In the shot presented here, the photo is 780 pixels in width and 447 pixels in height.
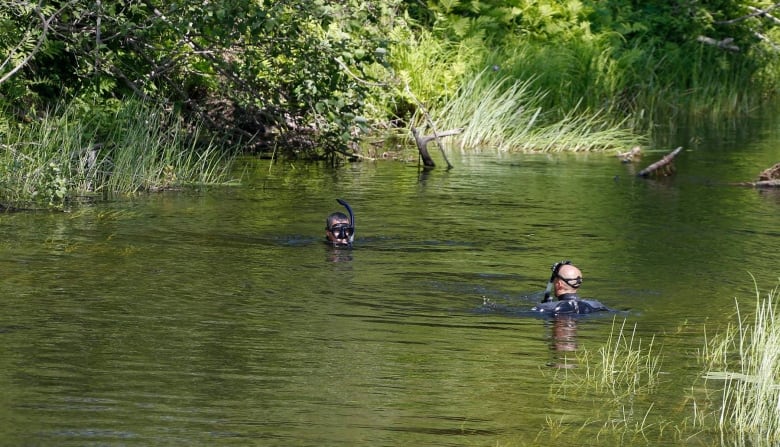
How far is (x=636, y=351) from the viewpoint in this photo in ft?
27.3

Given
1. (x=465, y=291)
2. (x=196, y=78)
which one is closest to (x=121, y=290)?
(x=465, y=291)

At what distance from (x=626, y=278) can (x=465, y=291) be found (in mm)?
1530

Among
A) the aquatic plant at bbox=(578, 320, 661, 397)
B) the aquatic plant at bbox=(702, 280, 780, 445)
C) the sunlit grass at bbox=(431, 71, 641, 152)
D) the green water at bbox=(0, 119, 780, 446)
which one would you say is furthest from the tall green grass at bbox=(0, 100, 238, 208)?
the aquatic plant at bbox=(702, 280, 780, 445)

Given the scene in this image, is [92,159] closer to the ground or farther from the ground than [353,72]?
closer to the ground

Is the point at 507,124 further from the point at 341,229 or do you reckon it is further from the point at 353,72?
the point at 341,229

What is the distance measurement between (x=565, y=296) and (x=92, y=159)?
7.24m

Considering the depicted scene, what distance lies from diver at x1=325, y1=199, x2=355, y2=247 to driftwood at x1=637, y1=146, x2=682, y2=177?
23.7 ft

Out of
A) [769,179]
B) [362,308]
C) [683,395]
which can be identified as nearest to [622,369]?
[683,395]

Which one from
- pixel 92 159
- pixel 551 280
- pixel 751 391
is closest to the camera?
pixel 751 391

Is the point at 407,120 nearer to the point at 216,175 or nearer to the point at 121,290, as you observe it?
the point at 216,175

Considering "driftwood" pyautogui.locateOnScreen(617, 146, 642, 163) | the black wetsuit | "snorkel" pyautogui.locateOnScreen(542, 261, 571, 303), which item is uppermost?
"driftwood" pyautogui.locateOnScreen(617, 146, 642, 163)

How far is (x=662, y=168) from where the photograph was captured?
1853 centimetres

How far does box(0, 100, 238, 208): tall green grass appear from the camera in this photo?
535 inches

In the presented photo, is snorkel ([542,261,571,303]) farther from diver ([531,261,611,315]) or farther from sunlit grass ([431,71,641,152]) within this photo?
sunlit grass ([431,71,641,152])
